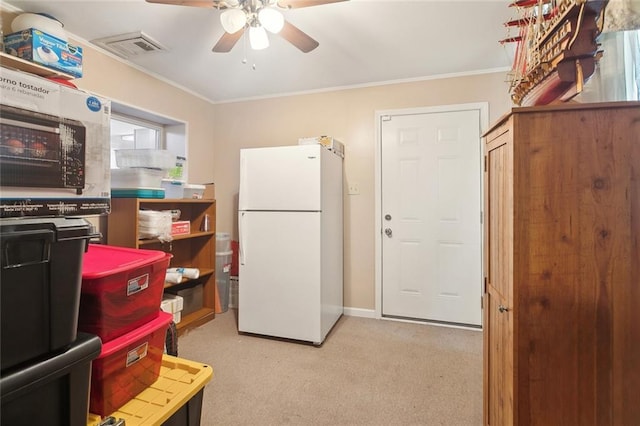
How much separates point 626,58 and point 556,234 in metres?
0.62

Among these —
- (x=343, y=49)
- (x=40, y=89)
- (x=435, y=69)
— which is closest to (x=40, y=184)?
(x=40, y=89)

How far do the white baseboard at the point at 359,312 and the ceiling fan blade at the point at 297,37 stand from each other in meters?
2.51

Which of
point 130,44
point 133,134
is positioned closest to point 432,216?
point 130,44

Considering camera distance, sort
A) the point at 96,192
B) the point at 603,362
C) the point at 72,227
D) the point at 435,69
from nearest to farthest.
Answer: the point at 72,227 → the point at 603,362 → the point at 96,192 → the point at 435,69

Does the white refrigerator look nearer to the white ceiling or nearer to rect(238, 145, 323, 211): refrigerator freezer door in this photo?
rect(238, 145, 323, 211): refrigerator freezer door

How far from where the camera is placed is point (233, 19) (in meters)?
1.74

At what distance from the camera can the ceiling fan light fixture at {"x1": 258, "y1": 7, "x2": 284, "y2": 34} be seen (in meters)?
1.67

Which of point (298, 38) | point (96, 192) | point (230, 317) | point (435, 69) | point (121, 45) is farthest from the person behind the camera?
point (230, 317)

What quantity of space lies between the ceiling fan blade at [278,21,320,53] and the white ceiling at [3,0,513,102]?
21 cm

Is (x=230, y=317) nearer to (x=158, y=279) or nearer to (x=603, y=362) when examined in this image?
(x=158, y=279)

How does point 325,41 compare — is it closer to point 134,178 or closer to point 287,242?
point 287,242

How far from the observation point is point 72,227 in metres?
0.69

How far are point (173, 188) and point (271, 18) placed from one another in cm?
192

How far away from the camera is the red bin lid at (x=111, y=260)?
2.81 ft
